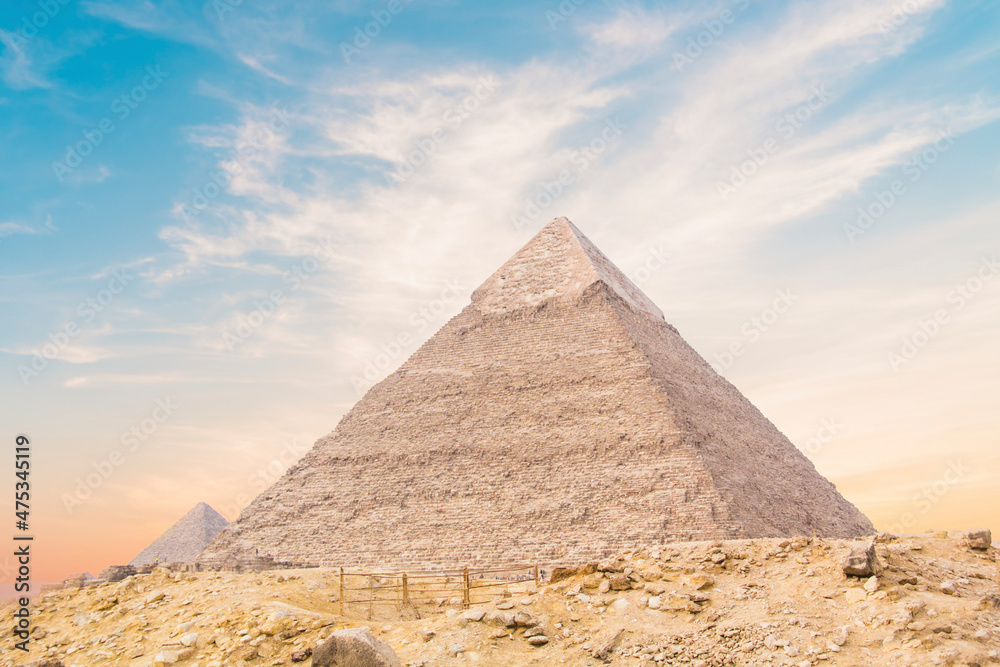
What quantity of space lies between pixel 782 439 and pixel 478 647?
23.7 meters

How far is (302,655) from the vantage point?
10.6 m

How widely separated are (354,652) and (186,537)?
1427 inches

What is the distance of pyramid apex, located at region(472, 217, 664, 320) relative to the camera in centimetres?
2842

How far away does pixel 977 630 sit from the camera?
29.5 ft

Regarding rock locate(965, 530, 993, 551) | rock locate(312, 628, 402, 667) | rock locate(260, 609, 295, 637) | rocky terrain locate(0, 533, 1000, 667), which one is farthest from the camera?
rock locate(965, 530, 993, 551)

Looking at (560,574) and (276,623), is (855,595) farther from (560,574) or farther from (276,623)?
(276,623)

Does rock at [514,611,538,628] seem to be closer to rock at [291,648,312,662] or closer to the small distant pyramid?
rock at [291,648,312,662]

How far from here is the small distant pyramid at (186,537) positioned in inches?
1548

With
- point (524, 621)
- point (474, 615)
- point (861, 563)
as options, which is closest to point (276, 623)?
point (474, 615)

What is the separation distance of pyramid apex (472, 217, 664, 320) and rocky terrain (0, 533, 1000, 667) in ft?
53.1

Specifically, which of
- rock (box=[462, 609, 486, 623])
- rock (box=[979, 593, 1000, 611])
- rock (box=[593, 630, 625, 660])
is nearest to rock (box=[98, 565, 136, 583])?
rock (box=[462, 609, 486, 623])

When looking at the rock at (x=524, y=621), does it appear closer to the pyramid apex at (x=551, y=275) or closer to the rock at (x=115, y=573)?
the rock at (x=115, y=573)

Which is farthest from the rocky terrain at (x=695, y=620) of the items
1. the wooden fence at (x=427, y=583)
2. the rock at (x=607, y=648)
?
the wooden fence at (x=427, y=583)

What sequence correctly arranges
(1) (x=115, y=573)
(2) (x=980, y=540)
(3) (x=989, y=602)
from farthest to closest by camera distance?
(1) (x=115, y=573) < (2) (x=980, y=540) < (3) (x=989, y=602)
